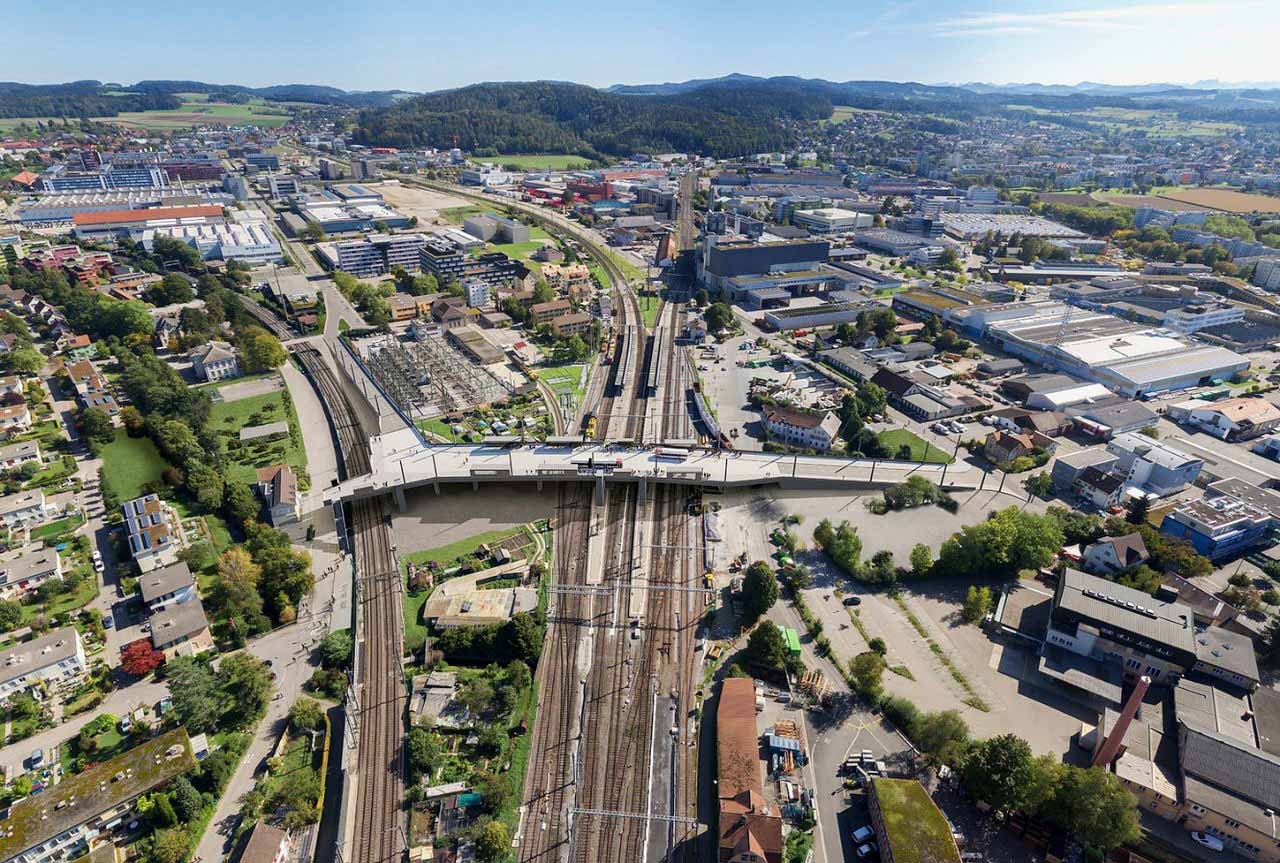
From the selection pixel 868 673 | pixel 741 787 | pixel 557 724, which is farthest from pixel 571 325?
pixel 741 787

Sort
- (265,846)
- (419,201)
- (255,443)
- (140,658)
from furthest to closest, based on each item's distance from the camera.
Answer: (419,201) → (255,443) → (140,658) → (265,846)

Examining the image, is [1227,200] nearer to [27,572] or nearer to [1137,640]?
[1137,640]

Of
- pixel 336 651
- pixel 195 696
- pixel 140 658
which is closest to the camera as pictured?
pixel 195 696

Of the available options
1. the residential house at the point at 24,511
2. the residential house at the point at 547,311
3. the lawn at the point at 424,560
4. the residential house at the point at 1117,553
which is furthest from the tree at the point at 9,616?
the residential house at the point at 1117,553

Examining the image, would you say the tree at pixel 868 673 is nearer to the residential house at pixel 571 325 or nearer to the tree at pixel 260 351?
the residential house at pixel 571 325

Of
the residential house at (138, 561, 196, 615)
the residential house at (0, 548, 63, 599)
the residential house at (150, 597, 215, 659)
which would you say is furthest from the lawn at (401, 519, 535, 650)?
the residential house at (0, 548, 63, 599)

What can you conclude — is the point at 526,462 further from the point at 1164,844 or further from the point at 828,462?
the point at 1164,844

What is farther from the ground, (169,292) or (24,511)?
(169,292)

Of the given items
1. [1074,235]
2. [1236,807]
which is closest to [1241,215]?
[1074,235]

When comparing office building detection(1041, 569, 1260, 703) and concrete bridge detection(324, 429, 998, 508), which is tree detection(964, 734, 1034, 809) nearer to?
office building detection(1041, 569, 1260, 703)
